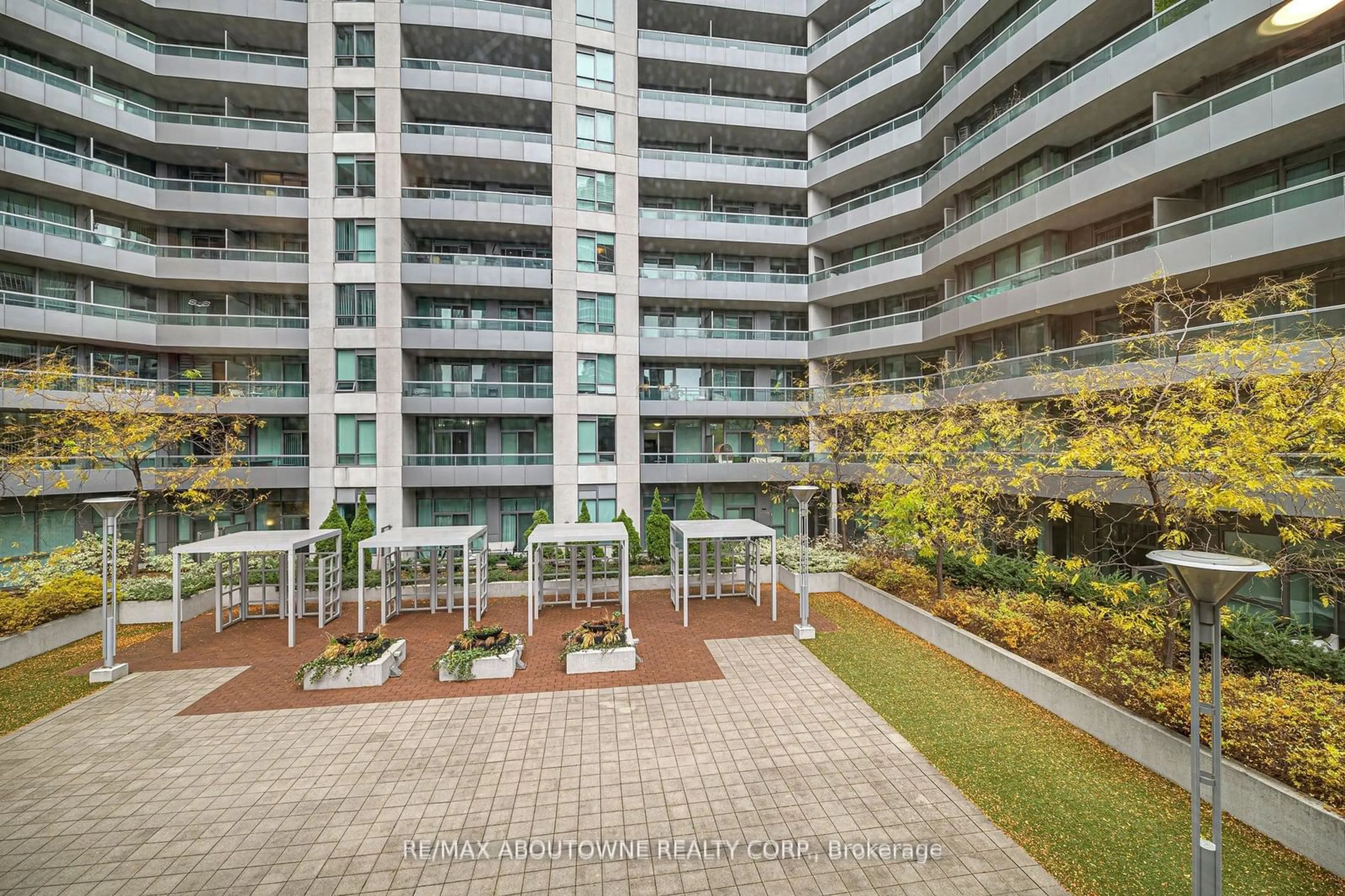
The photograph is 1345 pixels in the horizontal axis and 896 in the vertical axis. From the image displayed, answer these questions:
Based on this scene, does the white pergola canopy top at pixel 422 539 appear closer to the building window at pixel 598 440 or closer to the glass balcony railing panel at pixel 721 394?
the building window at pixel 598 440

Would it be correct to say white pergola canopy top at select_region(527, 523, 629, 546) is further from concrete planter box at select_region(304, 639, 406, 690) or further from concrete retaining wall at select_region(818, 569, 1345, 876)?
concrete retaining wall at select_region(818, 569, 1345, 876)

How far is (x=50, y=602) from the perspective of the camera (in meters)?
14.9

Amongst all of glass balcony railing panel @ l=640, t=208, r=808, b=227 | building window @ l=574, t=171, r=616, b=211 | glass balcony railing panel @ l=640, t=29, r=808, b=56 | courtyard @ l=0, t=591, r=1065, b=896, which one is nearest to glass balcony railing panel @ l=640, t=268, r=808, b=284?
glass balcony railing panel @ l=640, t=208, r=808, b=227

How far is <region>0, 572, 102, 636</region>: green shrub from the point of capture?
13.9m

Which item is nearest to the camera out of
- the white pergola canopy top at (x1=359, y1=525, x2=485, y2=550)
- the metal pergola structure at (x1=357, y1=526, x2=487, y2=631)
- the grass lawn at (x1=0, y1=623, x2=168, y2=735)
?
the grass lawn at (x1=0, y1=623, x2=168, y2=735)

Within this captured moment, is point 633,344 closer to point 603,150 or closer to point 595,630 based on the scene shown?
point 603,150

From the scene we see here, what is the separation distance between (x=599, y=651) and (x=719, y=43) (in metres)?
31.0

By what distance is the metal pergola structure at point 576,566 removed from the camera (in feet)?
50.0

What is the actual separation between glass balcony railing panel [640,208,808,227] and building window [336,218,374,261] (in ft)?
42.7

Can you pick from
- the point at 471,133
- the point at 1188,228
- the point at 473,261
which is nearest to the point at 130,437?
the point at 473,261

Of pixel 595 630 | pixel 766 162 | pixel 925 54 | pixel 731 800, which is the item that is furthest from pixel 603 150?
pixel 731 800

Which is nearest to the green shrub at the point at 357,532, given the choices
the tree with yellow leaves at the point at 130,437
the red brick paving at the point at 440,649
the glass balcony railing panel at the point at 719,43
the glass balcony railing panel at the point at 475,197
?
the red brick paving at the point at 440,649

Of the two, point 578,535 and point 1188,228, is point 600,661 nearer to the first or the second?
point 578,535

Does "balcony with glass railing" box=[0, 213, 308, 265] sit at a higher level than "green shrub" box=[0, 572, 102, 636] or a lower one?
higher
